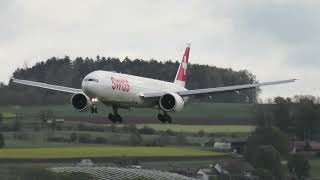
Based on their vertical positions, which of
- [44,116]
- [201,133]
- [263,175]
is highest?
[44,116]

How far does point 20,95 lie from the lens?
118 meters

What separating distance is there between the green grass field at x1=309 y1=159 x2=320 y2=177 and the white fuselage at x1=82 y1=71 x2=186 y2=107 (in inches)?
2057

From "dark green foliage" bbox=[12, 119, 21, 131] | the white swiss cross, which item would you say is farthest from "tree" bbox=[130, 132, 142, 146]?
the white swiss cross

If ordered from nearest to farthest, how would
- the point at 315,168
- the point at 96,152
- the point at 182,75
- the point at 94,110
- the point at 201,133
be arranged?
the point at 94,110 < the point at 182,75 < the point at 96,152 < the point at 315,168 < the point at 201,133

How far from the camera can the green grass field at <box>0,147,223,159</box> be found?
116894mm

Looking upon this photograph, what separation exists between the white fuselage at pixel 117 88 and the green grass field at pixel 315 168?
171 ft

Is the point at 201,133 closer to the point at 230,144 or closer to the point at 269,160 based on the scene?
the point at 230,144

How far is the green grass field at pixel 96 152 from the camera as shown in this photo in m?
117

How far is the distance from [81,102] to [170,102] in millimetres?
6731

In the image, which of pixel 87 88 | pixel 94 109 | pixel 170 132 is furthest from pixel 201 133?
pixel 87 88

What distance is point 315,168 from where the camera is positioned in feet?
452

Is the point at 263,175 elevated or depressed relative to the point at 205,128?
depressed

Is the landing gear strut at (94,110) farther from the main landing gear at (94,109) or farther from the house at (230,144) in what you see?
the house at (230,144)

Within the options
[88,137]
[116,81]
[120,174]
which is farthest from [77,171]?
[116,81]
